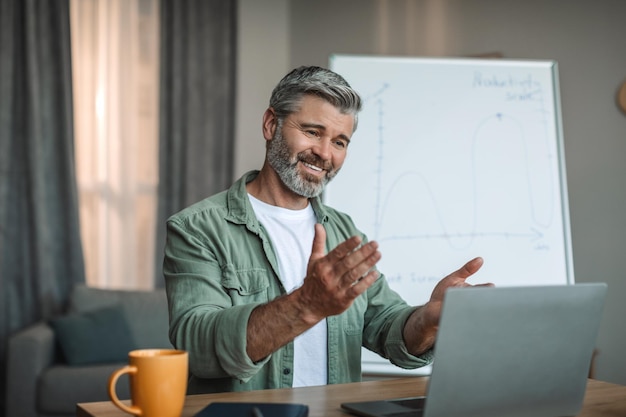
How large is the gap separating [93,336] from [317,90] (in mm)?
2375

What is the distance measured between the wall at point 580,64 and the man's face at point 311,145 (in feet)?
6.72

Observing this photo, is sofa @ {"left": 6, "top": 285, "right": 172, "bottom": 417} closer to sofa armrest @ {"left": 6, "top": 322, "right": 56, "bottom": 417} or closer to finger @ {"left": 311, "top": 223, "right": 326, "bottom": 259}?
sofa armrest @ {"left": 6, "top": 322, "right": 56, "bottom": 417}

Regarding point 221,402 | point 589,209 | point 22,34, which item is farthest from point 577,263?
point 22,34

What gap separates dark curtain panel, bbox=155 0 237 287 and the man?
2.78 m

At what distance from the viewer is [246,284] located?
1571 millimetres

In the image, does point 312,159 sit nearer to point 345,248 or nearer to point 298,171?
point 298,171

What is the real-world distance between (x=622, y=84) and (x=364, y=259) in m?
2.63

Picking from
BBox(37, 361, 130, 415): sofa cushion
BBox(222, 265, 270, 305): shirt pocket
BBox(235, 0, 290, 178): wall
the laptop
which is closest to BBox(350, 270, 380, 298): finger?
the laptop

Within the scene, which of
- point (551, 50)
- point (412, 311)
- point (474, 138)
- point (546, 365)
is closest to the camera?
point (546, 365)

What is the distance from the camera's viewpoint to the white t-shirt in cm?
161

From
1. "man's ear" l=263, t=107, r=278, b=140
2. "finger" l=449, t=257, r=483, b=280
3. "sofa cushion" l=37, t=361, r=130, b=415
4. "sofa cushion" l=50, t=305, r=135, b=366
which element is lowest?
"sofa cushion" l=37, t=361, r=130, b=415

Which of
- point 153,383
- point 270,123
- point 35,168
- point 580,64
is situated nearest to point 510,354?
point 153,383

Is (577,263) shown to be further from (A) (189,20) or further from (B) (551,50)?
(A) (189,20)

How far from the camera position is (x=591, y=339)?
1.10 meters
